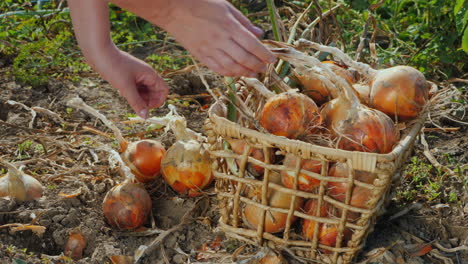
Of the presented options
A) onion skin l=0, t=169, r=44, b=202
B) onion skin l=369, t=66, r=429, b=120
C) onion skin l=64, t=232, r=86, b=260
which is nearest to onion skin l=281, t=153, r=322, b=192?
onion skin l=369, t=66, r=429, b=120

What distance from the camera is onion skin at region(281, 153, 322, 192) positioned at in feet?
5.17

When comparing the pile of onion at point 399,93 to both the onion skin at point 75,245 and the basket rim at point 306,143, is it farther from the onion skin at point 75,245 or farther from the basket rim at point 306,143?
the onion skin at point 75,245

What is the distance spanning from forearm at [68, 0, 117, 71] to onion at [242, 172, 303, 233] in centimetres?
57

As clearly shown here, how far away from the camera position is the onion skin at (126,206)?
6.05 feet

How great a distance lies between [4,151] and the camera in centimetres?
228

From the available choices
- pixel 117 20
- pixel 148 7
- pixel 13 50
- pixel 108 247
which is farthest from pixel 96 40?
pixel 117 20

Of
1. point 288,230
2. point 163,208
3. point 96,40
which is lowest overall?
point 163,208

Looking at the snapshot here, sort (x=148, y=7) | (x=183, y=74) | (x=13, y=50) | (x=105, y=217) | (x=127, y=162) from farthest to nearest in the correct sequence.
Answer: (x=13, y=50)
(x=183, y=74)
(x=127, y=162)
(x=105, y=217)
(x=148, y=7)

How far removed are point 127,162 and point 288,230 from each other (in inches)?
25.6

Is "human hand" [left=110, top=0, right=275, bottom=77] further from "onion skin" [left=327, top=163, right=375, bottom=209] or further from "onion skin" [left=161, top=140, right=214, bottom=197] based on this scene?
"onion skin" [left=161, top=140, right=214, bottom=197]

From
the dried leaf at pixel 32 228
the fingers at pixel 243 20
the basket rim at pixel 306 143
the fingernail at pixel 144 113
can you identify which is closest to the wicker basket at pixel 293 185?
the basket rim at pixel 306 143

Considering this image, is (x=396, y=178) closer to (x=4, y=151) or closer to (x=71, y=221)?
(x=71, y=221)

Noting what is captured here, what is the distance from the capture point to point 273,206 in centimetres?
166

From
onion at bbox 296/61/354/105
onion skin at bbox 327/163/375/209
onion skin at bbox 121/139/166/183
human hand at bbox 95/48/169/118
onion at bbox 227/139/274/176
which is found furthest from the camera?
onion skin at bbox 121/139/166/183
